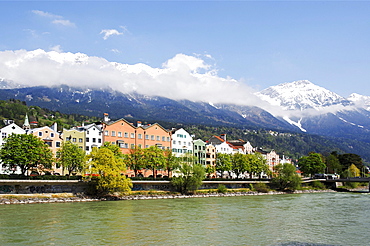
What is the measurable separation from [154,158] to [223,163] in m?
31.4

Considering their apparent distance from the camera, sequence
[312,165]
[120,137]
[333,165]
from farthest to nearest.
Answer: [333,165]
[312,165]
[120,137]

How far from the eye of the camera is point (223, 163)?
12469 cm

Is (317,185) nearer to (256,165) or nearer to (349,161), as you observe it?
(256,165)

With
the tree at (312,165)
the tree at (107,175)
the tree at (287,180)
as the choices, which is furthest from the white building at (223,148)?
the tree at (107,175)

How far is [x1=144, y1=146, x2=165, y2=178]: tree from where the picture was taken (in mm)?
99938

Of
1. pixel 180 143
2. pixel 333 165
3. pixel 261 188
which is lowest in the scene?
pixel 261 188

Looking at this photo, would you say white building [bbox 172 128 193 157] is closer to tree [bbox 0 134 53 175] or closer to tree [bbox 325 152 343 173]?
tree [bbox 0 134 53 175]

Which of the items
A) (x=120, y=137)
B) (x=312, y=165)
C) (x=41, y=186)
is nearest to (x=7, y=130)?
(x=41, y=186)

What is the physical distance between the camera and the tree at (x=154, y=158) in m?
99.9

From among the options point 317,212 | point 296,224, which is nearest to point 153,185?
point 317,212

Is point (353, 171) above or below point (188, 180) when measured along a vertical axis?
below

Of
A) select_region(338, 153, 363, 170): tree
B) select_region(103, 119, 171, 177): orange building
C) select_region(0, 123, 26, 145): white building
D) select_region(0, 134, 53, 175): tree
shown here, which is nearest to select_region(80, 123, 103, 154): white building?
select_region(103, 119, 171, 177): orange building

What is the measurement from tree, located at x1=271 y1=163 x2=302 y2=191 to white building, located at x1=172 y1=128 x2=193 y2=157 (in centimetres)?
2776

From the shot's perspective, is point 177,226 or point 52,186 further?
point 52,186
